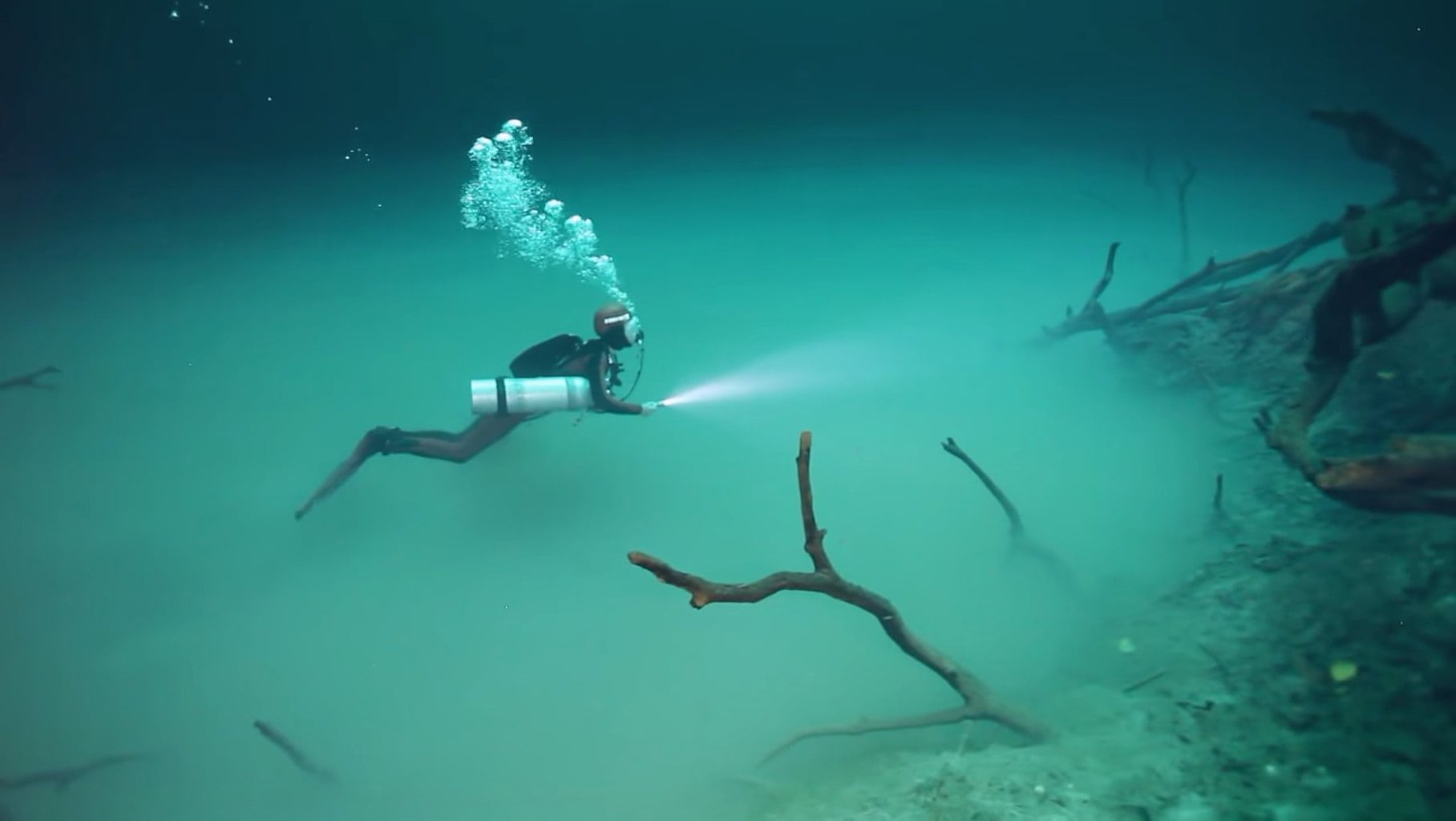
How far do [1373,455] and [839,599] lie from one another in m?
2.73

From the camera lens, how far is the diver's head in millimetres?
5773

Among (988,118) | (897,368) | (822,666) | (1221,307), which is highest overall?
(988,118)

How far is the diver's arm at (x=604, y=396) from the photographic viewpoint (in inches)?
237

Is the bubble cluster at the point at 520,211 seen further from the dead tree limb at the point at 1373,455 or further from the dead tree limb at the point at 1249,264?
the dead tree limb at the point at 1373,455

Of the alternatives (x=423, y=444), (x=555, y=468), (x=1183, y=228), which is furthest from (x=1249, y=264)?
(x=423, y=444)

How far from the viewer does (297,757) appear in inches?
203

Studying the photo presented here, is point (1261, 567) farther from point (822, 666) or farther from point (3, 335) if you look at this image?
point (3, 335)

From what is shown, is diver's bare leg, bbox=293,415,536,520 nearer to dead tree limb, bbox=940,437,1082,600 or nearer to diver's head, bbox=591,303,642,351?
diver's head, bbox=591,303,642,351

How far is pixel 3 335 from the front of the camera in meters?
9.23

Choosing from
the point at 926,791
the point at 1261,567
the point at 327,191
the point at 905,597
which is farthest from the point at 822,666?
the point at 327,191

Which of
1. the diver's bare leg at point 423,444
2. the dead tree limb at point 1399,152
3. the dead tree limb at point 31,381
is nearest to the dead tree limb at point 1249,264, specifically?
the dead tree limb at point 1399,152

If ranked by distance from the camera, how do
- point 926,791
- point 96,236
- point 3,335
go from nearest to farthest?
point 926,791
point 3,335
point 96,236

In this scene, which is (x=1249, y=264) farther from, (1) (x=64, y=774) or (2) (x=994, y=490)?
(1) (x=64, y=774)

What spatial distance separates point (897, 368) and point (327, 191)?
30.9 feet
